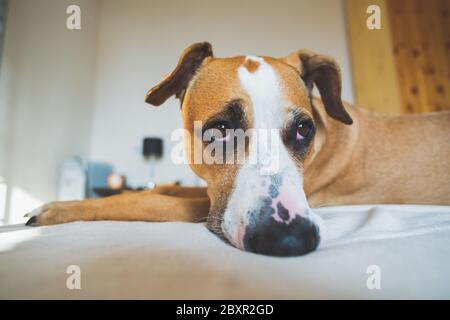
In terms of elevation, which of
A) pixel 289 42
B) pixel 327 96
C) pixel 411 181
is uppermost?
pixel 289 42

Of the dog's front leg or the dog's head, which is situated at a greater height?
the dog's head

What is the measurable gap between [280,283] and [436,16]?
444 centimetres

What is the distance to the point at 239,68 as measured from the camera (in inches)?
43.7

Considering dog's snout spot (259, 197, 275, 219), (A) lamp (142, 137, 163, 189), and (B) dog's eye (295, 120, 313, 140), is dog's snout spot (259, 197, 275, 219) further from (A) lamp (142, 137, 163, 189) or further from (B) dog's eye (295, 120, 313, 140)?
(A) lamp (142, 137, 163, 189)

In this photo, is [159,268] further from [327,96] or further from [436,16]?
[436,16]

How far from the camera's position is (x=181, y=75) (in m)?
1.26

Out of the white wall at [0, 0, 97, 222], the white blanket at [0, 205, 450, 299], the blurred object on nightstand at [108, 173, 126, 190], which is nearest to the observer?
the white blanket at [0, 205, 450, 299]

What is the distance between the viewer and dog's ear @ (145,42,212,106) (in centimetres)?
120

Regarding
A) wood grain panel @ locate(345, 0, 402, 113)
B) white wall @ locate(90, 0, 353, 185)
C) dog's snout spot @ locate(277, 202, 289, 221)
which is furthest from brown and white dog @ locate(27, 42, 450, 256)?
white wall @ locate(90, 0, 353, 185)

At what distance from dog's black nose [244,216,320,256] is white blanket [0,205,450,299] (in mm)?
23

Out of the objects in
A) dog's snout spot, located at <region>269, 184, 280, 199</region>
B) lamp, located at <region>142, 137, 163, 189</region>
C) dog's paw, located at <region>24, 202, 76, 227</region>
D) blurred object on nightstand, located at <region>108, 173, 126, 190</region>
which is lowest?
dog's paw, located at <region>24, 202, 76, 227</region>

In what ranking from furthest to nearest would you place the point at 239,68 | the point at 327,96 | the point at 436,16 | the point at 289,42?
the point at 289,42, the point at 436,16, the point at 327,96, the point at 239,68

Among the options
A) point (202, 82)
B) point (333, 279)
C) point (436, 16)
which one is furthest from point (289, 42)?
point (333, 279)
